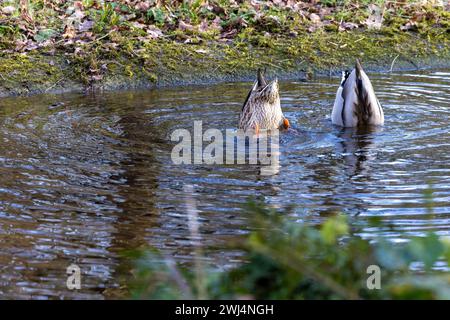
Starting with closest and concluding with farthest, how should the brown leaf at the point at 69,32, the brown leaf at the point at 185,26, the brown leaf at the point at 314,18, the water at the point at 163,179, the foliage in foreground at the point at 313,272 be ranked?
the foliage in foreground at the point at 313,272
the water at the point at 163,179
the brown leaf at the point at 69,32
the brown leaf at the point at 185,26
the brown leaf at the point at 314,18

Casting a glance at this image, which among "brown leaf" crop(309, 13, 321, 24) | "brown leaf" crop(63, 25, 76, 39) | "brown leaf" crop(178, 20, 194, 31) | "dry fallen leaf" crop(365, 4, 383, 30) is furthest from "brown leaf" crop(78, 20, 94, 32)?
"dry fallen leaf" crop(365, 4, 383, 30)

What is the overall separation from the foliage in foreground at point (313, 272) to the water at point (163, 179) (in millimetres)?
1547

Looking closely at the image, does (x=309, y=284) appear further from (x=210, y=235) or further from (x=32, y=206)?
(x=32, y=206)

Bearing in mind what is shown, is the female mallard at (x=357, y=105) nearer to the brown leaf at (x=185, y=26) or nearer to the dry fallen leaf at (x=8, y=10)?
the brown leaf at (x=185, y=26)

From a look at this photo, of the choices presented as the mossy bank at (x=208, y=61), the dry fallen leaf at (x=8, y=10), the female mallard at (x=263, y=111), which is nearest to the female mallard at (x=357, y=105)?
the female mallard at (x=263, y=111)

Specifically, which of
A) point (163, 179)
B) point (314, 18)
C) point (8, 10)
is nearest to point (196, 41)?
point (314, 18)

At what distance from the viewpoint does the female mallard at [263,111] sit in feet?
28.8

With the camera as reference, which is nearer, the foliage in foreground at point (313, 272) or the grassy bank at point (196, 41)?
the foliage in foreground at point (313, 272)

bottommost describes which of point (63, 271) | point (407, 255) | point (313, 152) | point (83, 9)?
point (63, 271)

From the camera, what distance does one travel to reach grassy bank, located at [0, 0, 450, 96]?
35.5 feet

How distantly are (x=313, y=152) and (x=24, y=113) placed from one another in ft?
11.7

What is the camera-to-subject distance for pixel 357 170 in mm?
6941

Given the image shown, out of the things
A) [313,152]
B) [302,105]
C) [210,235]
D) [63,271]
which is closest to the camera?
[63,271]

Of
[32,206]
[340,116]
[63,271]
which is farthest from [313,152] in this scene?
[63,271]
